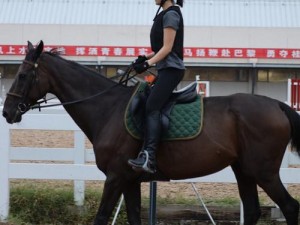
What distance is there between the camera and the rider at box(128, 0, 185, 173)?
6160 millimetres

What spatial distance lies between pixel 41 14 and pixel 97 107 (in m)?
34.2

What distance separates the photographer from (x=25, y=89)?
21.1 feet

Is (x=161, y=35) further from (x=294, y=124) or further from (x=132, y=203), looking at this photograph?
(x=132, y=203)

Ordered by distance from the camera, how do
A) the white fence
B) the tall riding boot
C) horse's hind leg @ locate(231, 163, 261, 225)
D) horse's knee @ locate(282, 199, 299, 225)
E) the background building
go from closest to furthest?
the tall riding boot, horse's knee @ locate(282, 199, 299, 225), horse's hind leg @ locate(231, 163, 261, 225), the white fence, the background building

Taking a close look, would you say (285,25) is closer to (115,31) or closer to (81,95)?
(115,31)

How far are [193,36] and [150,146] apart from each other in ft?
105

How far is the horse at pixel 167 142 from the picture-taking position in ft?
20.8

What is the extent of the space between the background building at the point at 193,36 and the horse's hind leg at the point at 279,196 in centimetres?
2949

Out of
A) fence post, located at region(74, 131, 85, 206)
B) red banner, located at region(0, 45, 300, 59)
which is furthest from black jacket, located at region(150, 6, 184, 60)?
red banner, located at region(0, 45, 300, 59)

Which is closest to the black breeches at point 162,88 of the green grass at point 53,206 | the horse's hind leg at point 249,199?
the horse's hind leg at point 249,199

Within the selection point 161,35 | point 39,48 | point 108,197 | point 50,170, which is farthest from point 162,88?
point 50,170

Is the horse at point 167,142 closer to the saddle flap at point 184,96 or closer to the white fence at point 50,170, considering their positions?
the saddle flap at point 184,96

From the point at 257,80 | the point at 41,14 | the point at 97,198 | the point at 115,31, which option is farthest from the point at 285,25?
the point at 97,198

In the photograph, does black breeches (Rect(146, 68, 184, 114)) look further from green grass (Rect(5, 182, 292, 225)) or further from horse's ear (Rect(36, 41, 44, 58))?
green grass (Rect(5, 182, 292, 225))
